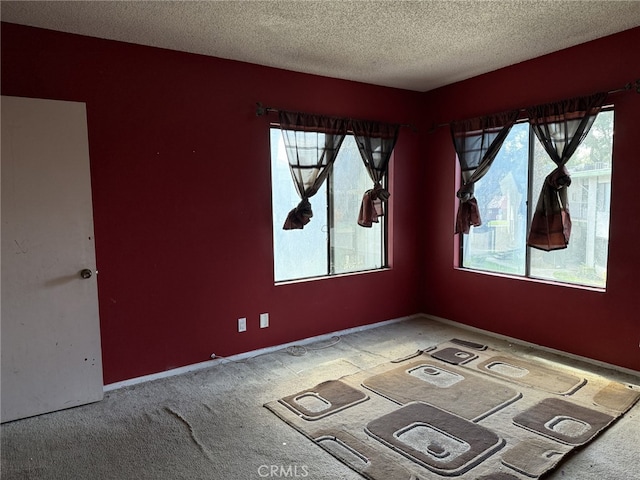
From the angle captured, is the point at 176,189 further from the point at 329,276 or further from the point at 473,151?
the point at 473,151

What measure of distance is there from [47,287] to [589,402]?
3.59m

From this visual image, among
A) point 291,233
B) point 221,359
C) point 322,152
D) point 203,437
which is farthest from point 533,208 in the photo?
point 203,437

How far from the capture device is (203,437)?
246cm

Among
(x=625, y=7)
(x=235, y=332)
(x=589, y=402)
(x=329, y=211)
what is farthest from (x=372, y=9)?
(x=589, y=402)

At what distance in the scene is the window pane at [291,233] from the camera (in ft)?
12.6

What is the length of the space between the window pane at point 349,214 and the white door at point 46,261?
7.18 feet

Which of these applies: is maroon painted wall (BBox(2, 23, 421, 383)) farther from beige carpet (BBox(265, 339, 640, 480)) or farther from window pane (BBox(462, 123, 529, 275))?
window pane (BBox(462, 123, 529, 275))

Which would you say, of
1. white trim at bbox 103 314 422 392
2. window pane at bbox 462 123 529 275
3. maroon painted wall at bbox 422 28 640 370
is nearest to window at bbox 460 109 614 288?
window pane at bbox 462 123 529 275

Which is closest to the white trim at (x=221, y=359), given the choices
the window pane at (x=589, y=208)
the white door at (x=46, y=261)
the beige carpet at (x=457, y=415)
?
the white door at (x=46, y=261)

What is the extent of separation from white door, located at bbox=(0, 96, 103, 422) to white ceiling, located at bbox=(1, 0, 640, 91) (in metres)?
0.64

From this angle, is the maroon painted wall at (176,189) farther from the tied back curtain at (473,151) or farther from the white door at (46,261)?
the tied back curtain at (473,151)

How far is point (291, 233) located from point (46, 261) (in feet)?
6.38

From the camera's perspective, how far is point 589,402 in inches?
109

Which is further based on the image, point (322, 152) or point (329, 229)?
point (329, 229)
